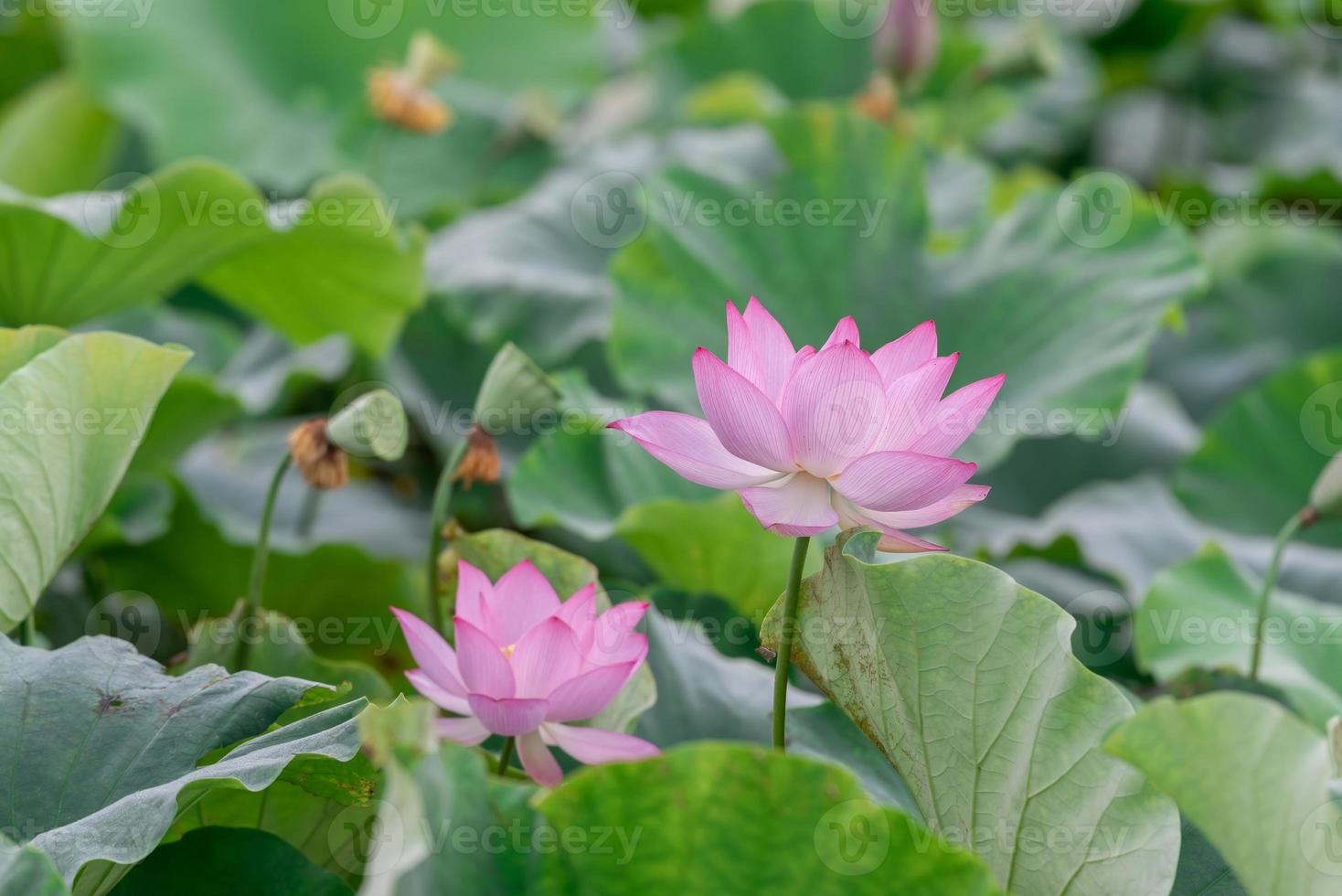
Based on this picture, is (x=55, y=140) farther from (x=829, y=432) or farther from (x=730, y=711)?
(x=829, y=432)

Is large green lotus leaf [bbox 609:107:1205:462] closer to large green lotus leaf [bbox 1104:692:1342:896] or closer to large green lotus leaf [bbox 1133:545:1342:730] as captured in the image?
large green lotus leaf [bbox 1133:545:1342:730]

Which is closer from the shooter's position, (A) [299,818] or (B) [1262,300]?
(A) [299,818]

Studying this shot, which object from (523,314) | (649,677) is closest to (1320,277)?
(523,314)

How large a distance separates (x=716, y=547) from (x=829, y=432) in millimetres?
443

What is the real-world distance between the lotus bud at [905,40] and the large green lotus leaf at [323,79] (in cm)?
49

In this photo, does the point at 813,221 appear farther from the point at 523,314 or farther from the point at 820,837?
the point at 820,837

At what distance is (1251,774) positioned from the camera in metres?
0.48

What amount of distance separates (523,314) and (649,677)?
0.70 metres

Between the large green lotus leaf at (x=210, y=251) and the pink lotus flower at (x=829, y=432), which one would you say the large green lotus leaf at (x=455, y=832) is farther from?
the large green lotus leaf at (x=210, y=251)

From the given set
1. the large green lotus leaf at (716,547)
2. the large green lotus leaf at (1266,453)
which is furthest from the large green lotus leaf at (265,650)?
the large green lotus leaf at (1266,453)

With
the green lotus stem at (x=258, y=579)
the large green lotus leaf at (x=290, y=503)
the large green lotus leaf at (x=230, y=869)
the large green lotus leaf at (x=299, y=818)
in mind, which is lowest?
the large green lotus leaf at (x=290, y=503)

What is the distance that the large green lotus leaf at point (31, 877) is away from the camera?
448 mm

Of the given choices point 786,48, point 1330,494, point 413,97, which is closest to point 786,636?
point 1330,494

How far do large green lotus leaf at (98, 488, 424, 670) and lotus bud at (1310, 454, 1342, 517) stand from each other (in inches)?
26.4
